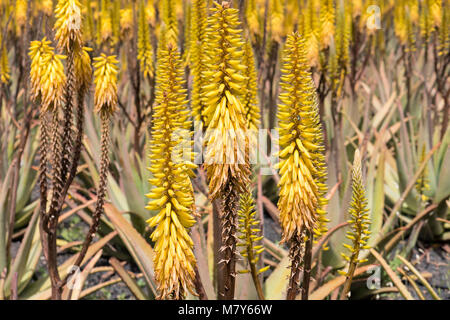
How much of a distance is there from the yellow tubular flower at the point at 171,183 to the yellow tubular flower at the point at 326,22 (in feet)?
5.52

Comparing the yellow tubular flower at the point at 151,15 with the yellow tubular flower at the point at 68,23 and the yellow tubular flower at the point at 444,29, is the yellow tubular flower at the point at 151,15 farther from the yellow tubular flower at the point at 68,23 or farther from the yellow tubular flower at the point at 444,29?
the yellow tubular flower at the point at 68,23

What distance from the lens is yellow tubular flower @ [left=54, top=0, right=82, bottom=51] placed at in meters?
1.07

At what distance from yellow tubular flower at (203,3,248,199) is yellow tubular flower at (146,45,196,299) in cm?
4

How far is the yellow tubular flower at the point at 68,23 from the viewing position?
1070 mm

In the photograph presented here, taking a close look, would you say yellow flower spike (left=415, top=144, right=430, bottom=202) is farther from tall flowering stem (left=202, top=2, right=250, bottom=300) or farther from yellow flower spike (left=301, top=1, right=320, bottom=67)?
tall flowering stem (left=202, top=2, right=250, bottom=300)

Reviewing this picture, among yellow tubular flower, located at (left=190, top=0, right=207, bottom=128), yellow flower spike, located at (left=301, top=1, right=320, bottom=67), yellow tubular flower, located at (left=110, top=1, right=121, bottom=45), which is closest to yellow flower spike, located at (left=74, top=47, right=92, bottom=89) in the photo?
yellow tubular flower, located at (left=190, top=0, right=207, bottom=128)

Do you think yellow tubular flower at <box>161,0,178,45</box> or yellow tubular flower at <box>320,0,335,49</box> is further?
yellow tubular flower at <box>320,0,335,49</box>

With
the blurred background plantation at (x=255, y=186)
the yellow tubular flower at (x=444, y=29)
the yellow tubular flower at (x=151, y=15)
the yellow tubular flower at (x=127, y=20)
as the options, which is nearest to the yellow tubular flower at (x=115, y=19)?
the blurred background plantation at (x=255, y=186)

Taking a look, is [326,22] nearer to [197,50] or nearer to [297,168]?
[197,50]

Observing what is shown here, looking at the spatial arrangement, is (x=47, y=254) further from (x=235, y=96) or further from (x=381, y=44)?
(x=381, y=44)

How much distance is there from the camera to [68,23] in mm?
1067

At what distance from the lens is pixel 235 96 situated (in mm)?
763

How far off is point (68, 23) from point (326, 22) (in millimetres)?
1502
